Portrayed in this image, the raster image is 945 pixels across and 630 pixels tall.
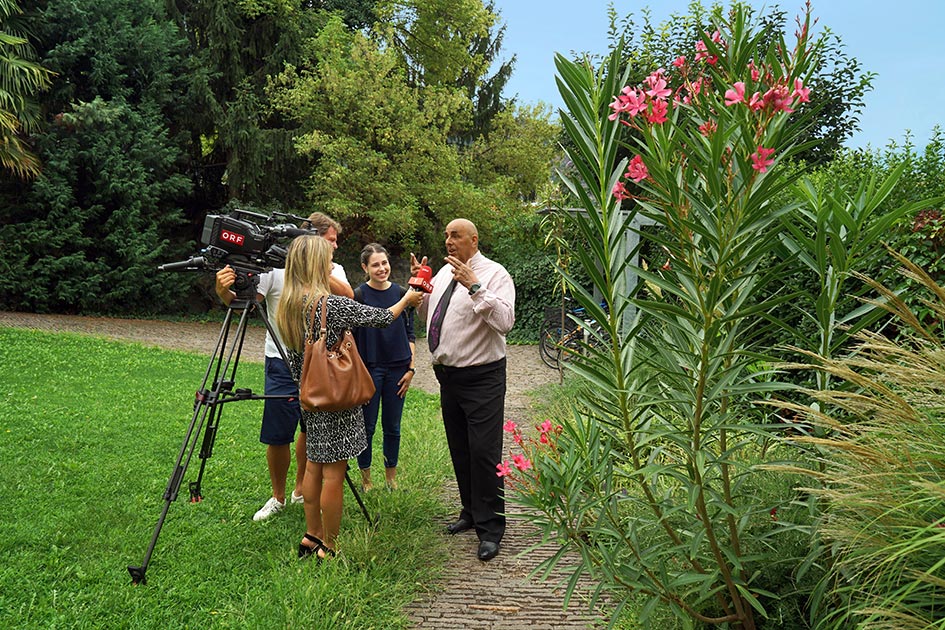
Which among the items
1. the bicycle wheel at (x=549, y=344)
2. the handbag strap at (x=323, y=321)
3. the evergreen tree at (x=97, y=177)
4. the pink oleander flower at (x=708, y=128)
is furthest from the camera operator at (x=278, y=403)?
the evergreen tree at (x=97, y=177)

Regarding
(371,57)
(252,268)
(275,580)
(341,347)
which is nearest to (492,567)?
(275,580)

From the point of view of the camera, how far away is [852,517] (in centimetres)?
201

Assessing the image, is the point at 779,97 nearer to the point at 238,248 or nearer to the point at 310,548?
the point at 238,248

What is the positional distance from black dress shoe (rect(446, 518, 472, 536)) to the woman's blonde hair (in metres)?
1.73

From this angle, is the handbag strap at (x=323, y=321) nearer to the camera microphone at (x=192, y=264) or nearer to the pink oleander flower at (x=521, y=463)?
the camera microphone at (x=192, y=264)

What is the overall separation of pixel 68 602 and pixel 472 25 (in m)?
22.9

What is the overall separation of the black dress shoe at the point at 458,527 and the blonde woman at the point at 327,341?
0.99 meters

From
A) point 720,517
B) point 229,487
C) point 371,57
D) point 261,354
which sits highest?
point 371,57

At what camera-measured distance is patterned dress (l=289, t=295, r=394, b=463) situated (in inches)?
145

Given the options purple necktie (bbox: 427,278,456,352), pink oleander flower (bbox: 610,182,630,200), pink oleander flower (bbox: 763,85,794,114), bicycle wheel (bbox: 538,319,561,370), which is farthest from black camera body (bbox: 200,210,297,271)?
bicycle wheel (bbox: 538,319,561,370)

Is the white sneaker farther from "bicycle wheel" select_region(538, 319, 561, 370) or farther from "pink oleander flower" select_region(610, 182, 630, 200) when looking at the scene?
"bicycle wheel" select_region(538, 319, 561, 370)

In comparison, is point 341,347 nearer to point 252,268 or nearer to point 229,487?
point 252,268

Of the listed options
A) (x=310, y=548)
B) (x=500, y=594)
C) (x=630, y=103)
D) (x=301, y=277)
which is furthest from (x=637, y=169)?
(x=310, y=548)

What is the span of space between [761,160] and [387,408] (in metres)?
3.75
